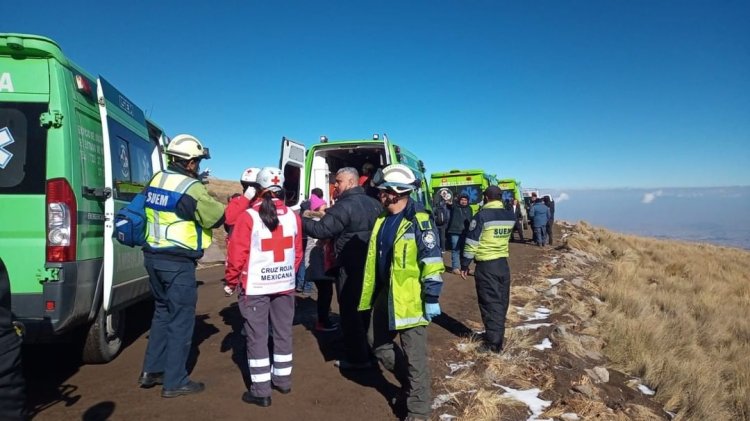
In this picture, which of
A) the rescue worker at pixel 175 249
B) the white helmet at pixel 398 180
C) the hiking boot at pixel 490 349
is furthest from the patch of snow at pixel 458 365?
the rescue worker at pixel 175 249

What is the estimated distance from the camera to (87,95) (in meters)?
3.80

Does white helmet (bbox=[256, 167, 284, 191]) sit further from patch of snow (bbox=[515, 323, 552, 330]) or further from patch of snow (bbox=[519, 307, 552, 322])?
patch of snow (bbox=[519, 307, 552, 322])

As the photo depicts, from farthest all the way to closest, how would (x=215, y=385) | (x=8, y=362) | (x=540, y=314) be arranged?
(x=540, y=314)
(x=215, y=385)
(x=8, y=362)

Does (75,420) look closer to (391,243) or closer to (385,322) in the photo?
(385,322)

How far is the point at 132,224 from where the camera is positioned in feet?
11.6

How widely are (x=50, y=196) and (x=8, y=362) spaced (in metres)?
1.57

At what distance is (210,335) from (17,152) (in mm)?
2937

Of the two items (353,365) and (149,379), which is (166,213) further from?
(353,365)

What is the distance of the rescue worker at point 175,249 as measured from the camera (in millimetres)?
3562

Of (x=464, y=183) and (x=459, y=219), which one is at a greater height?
(x=464, y=183)

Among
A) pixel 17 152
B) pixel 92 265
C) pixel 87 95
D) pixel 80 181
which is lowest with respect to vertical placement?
pixel 92 265

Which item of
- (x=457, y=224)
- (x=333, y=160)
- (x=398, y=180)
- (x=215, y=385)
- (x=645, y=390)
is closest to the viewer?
(x=398, y=180)

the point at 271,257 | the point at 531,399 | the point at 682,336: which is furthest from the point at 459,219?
the point at 271,257

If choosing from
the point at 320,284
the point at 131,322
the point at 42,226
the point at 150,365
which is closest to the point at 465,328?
the point at 320,284
